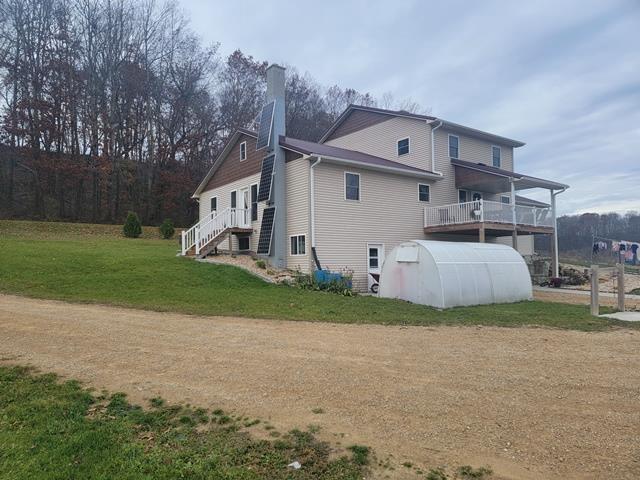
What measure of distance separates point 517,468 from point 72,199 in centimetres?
3655

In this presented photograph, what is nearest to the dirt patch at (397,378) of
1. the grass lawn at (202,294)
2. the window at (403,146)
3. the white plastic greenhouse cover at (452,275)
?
the grass lawn at (202,294)

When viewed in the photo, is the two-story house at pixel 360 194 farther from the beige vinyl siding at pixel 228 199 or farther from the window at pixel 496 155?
the window at pixel 496 155

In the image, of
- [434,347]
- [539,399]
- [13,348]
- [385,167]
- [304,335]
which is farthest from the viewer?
[385,167]

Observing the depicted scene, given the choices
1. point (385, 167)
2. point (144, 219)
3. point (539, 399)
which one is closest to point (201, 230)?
point (385, 167)

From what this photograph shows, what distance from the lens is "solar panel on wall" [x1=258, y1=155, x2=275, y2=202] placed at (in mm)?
18562

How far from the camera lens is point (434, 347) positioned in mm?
7438

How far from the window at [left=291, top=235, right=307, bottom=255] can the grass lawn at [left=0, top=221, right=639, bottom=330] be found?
8.73ft

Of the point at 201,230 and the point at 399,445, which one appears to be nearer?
the point at 399,445

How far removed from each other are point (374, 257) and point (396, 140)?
6.88m

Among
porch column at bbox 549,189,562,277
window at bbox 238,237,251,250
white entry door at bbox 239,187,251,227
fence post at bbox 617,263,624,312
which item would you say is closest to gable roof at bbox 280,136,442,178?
white entry door at bbox 239,187,251,227

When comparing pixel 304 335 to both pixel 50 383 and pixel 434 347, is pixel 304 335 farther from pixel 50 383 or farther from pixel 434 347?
pixel 50 383

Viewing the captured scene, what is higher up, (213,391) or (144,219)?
(144,219)

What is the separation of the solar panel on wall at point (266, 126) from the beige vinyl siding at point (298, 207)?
1603 millimetres

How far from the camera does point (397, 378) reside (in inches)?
221
